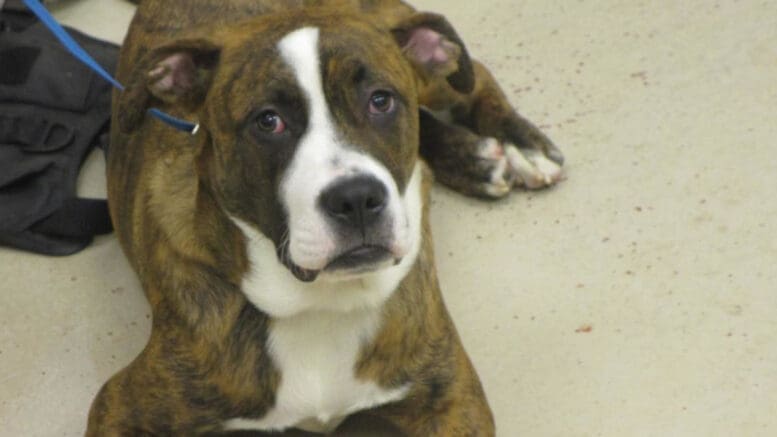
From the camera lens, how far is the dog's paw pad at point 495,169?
3592mm

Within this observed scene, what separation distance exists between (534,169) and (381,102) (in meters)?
1.15

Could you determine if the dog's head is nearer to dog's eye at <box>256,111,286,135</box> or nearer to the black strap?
dog's eye at <box>256,111,286,135</box>

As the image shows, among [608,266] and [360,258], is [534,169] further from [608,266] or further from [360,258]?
[360,258]

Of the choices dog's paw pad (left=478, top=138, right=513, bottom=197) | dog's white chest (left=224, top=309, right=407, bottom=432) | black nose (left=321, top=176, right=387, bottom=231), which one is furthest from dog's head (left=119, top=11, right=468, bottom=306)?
dog's paw pad (left=478, top=138, right=513, bottom=197)

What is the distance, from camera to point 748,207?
344 cm

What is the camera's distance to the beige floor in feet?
9.94

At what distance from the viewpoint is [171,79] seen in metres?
2.64

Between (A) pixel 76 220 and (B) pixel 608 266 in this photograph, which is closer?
(B) pixel 608 266

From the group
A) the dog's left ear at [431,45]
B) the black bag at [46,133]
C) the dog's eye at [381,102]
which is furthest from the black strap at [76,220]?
the dog's eye at [381,102]

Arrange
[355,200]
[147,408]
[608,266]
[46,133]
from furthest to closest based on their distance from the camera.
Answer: [46,133], [608,266], [147,408], [355,200]

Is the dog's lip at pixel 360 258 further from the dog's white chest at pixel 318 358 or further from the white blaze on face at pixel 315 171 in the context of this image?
the dog's white chest at pixel 318 358

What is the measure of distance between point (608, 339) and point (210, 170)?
115 centimetres

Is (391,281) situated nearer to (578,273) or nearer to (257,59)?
(257,59)

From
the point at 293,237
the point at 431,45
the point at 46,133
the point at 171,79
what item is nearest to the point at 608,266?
the point at 431,45
